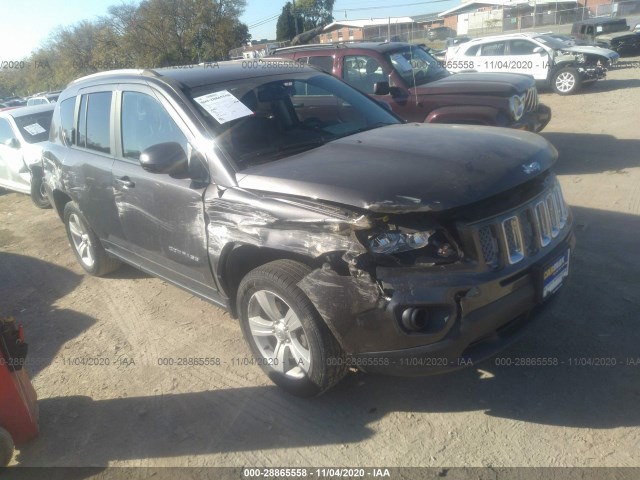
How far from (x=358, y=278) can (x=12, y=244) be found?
649cm

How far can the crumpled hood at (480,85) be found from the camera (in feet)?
24.0

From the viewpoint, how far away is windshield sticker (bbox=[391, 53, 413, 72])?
8.01 m

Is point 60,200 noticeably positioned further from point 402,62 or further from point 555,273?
point 402,62

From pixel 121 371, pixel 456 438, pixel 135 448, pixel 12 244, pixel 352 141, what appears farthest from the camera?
pixel 12 244

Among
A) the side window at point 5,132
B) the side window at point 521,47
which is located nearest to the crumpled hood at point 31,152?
the side window at point 5,132

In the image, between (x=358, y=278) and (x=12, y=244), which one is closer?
(x=358, y=278)

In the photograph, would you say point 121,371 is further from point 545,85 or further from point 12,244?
point 545,85

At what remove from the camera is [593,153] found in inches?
326

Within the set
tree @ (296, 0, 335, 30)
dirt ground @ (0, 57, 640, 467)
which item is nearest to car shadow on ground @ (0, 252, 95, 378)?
dirt ground @ (0, 57, 640, 467)

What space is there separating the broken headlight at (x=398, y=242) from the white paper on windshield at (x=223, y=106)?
1495mm

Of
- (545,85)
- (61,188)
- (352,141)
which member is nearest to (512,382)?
(352,141)

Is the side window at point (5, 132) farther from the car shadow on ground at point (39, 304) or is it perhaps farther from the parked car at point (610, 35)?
the parked car at point (610, 35)

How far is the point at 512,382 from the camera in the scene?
3219mm

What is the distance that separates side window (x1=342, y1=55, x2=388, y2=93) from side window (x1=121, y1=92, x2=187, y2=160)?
4517mm
